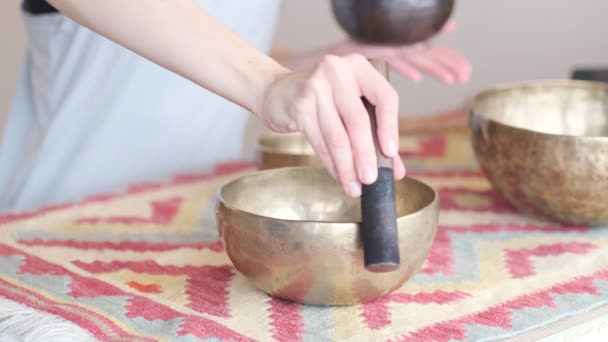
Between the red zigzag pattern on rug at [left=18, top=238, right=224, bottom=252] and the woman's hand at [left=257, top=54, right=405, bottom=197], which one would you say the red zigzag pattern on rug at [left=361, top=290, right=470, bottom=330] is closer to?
the woman's hand at [left=257, top=54, right=405, bottom=197]

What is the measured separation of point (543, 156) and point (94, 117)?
76cm

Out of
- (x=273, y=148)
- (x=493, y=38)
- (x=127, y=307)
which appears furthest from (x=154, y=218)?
(x=493, y=38)

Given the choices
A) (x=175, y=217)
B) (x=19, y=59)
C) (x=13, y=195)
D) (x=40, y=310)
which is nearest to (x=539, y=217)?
(x=175, y=217)

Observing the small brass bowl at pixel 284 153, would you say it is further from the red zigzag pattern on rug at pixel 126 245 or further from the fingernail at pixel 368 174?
the fingernail at pixel 368 174

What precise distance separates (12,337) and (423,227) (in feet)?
1.32

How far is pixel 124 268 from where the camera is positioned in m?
1.00

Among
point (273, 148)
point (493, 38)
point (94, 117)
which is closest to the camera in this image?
point (273, 148)

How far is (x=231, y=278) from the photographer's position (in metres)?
0.97

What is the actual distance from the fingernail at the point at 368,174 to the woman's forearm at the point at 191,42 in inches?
5.0

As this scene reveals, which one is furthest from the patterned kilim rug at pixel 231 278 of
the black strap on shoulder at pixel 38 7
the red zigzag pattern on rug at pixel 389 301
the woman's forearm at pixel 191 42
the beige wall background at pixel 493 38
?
the beige wall background at pixel 493 38

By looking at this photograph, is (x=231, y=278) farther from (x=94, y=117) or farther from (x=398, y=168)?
(x=94, y=117)

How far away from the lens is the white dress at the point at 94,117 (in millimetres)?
1439

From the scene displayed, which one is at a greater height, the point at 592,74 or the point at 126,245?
the point at 592,74

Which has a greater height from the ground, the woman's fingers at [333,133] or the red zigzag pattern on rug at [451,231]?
the woman's fingers at [333,133]
